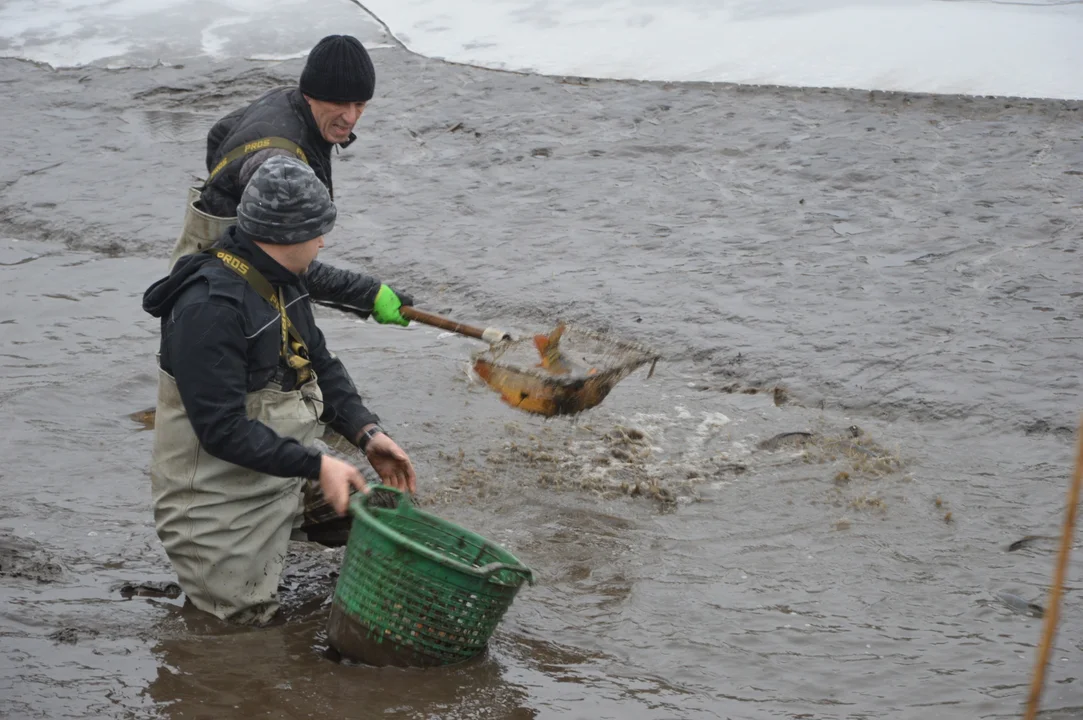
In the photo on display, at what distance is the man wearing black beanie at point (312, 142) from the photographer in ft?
14.4

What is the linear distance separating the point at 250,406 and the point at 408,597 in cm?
78

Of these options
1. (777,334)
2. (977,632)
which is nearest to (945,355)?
(777,334)

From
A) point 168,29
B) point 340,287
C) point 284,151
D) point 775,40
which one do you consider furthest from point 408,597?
point 168,29

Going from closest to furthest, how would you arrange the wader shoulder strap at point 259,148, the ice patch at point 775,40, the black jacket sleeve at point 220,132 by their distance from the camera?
1. the wader shoulder strap at point 259,148
2. the black jacket sleeve at point 220,132
3. the ice patch at point 775,40

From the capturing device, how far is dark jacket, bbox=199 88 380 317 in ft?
14.4

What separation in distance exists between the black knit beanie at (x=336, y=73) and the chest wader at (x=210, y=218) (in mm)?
237

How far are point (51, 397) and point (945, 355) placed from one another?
4.71 meters

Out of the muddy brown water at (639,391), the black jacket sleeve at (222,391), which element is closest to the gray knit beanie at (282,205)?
the black jacket sleeve at (222,391)

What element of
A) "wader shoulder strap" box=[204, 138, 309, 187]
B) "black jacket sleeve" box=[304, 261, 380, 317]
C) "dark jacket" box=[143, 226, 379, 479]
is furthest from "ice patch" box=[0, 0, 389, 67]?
"dark jacket" box=[143, 226, 379, 479]

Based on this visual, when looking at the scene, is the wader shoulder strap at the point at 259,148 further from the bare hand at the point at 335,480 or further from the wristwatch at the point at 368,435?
the bare hand at the point at 335,480

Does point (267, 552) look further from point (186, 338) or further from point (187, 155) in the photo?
point (187, 155)

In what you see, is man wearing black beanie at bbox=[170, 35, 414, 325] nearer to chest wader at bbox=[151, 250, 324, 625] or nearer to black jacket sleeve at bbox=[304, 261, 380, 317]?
black jacket sleeve at bbox=[304, 261, 380, 317]

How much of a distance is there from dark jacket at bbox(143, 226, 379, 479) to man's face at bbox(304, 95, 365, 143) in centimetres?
96

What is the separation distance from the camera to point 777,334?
672cm
